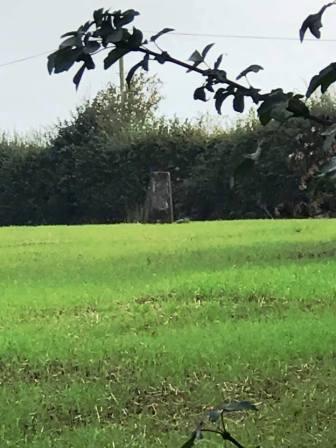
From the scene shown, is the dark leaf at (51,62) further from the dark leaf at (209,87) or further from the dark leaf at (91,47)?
the dark leaf at (209,87)

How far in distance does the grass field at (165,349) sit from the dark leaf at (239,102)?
1.55 meters

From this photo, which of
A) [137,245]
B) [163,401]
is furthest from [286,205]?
[163,401]

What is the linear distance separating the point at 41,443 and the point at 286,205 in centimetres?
1448

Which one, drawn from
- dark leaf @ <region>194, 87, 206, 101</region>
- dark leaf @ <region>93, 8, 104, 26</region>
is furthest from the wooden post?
dark leaf @ <region>93, 8, 104, 26</region>

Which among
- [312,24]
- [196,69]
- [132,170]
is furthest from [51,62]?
[132,170]

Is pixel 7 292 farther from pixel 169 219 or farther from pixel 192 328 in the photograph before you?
pixel 169 219

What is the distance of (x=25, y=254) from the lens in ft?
29.2

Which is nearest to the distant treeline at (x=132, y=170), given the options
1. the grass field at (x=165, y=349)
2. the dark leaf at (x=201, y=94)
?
the grass field at (x=165, y=349)

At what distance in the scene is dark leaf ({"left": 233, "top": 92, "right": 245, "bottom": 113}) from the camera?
1.45 metres

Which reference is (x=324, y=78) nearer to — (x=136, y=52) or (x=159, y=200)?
(x=136, y=52)

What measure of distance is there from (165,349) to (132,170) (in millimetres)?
15803

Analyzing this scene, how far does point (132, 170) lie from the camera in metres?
19.7

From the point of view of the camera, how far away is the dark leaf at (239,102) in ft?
4.76

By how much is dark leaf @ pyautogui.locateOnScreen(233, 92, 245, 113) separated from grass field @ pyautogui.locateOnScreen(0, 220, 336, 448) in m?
1.55
